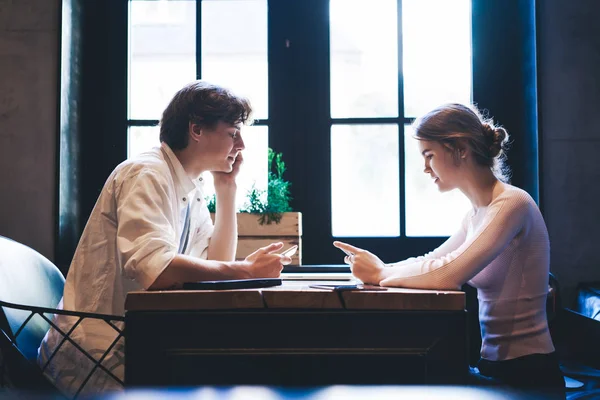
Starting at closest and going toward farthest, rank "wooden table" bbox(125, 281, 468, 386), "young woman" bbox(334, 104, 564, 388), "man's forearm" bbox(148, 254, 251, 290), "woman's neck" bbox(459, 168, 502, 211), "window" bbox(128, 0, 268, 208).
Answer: "wooden table" bbox(125, 281, 468, 386)
"man's forearm" bbox(148, 254, 251, 290)
"young woman" bbox(334, 104, 564, 388)
"woman's neck" bbox(459, 168, 502, 211)
"window" bbox(128, 0, 268, 208)

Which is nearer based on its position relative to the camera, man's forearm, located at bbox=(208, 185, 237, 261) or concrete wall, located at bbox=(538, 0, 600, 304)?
man's forearm, located at bbox=(208, 185, 237, 261)

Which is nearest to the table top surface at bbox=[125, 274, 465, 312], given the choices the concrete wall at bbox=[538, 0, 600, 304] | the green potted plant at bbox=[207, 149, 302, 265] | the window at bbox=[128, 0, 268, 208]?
the green potted plant at bbox=[207, 149, 302, 265]

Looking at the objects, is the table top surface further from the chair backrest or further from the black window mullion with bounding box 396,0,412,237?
the black window mullion with bounding box 396,0,412,237

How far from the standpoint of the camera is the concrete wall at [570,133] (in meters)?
2.71

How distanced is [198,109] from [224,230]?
47 centimetres

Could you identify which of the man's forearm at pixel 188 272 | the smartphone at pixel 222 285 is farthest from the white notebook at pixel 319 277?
the smartphone at pixel 222 285

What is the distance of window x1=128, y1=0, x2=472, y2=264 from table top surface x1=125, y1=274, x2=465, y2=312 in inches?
72.3

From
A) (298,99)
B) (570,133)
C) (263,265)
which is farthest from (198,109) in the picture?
(570,133)

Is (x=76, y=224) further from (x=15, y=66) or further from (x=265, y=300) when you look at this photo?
(x=265, y=300)

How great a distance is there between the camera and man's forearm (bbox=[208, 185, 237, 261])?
2045mm

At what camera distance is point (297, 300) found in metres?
1.12

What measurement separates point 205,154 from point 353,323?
3.02ft

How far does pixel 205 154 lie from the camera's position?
1.85m

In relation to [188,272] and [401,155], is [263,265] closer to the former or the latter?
[188,272]
